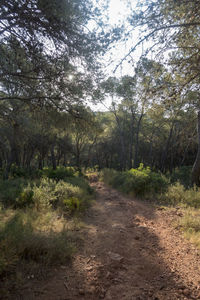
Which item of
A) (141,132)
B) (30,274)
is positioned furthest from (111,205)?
(141,132)

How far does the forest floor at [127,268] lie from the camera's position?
2258 mm

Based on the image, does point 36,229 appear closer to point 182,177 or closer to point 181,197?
point 181,197

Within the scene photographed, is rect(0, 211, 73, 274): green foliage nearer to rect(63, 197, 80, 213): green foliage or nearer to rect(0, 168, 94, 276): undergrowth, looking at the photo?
rect(0, 168, 94, 276): undergrowth

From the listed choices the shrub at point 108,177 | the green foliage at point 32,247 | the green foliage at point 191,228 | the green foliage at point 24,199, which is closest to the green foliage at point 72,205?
the green foliage at point 24,199

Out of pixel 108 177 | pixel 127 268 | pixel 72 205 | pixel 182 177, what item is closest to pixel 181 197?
pixel 72 205

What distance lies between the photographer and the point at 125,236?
4.03 metres

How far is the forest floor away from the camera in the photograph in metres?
2.26

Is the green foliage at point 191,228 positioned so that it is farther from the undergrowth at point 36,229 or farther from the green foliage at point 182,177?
the green foliage at point 182,177

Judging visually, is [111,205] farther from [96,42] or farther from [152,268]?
[96,42]

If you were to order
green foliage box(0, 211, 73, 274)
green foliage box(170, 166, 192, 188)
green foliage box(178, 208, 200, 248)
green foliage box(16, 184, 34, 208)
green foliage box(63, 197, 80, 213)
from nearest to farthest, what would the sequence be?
green foliage box(0, 211, 73, 274)
green foliage box(178, 208, 200, 248)
green foliage box(63, 197, 80, 213)
green foliage box(16, 184, 34, 208)
green foliage box(170, 166, 192, 188)

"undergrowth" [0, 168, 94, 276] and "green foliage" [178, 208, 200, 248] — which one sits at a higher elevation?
"undergrowth" [0, 168, 94, 276]

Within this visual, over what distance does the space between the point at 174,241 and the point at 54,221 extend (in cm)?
287

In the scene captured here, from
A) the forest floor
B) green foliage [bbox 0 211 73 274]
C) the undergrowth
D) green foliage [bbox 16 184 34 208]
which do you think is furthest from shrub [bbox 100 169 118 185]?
green foliage [bbox 0 211 73 274]

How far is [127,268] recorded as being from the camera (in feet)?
9.21
